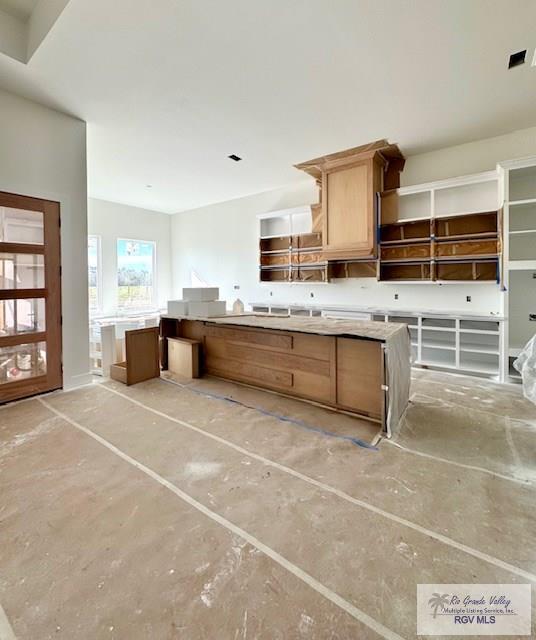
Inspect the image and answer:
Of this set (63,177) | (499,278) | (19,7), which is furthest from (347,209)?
(19,7)

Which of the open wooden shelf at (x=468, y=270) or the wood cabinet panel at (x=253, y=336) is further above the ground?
the open wooden shelf at (x=468, y=270)

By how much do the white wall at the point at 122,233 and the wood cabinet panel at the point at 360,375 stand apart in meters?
5.65

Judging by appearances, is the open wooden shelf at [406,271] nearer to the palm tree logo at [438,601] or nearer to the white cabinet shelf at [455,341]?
the white cabinet shelf at [455,341]

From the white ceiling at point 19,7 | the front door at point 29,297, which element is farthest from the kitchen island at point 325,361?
the white ceiling at point 19,7

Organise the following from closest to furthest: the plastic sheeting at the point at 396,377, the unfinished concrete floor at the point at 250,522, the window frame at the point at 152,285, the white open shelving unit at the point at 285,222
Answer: the unfinished concrete floor at the point at 250,522, the plastic sheeting at the point at 396,377, the white open shelving unit at the point at 285,222, the window frame at the point at 152,285

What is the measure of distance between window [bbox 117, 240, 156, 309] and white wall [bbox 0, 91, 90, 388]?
3407mm

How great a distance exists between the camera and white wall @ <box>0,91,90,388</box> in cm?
316

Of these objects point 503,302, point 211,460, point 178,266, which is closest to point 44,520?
point 211,460

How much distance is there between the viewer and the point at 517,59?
2.71m

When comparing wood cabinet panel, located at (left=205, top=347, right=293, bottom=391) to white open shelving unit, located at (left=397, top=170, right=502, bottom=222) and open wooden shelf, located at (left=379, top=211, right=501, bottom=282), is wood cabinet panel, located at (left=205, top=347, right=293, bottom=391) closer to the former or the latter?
open wooden shelf, located at (left=379, top=211, right=501, bottom=282)

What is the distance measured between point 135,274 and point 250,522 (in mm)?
6837

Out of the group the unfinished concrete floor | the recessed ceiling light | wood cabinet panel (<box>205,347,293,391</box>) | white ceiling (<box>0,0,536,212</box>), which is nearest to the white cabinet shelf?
the unfinished concrete floor

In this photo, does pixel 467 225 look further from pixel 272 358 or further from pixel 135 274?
pixel 135 274

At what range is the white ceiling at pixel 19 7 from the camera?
2.55m
